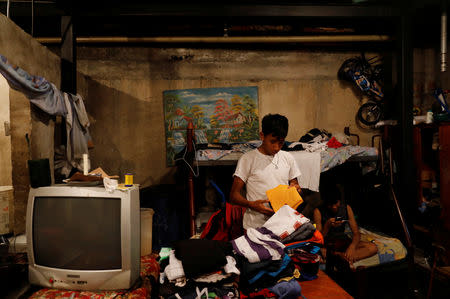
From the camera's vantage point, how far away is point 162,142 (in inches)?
210

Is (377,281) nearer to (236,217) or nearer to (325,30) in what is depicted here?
(236,217)

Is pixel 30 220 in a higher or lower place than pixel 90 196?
lower

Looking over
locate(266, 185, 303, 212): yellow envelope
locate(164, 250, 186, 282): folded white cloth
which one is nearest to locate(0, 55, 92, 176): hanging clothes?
locate(164, 250, 186, 282): folded white cloth

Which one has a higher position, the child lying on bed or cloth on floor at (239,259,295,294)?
cloth on floor at (239,259,295,294)

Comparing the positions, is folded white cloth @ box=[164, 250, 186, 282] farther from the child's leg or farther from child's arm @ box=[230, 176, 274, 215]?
the child's leg

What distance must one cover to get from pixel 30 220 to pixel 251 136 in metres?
4.05

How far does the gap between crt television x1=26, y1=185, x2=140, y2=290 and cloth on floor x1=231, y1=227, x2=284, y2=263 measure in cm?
75

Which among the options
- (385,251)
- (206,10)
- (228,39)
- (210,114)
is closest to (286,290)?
(385,251)

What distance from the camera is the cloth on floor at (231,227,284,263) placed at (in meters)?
1.39

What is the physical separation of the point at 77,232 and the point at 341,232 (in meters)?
3.56

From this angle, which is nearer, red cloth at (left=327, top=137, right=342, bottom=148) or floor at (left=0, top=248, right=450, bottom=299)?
floor at (left=0, top=248, right=450, bottom=299)

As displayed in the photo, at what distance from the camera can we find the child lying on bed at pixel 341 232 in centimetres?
373

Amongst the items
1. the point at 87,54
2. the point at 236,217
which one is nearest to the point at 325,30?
the point at 236,217

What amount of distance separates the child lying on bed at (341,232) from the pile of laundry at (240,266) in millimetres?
2540
